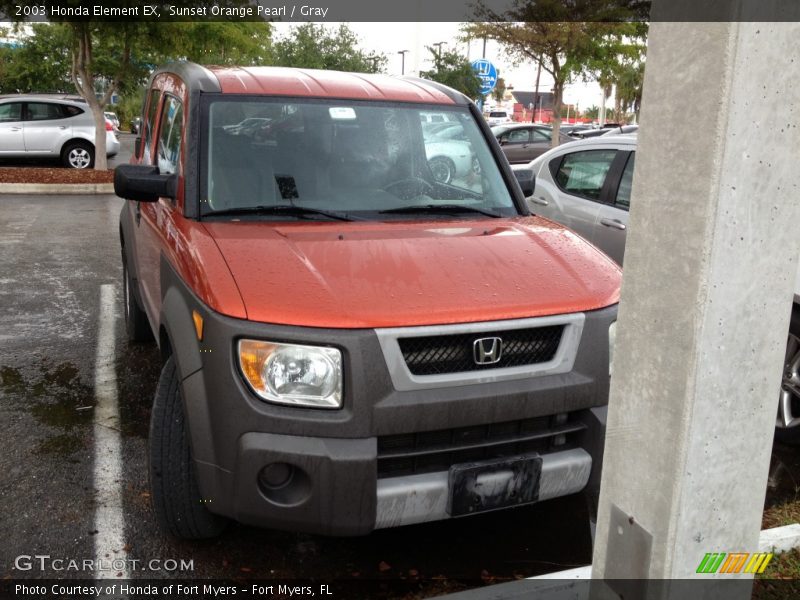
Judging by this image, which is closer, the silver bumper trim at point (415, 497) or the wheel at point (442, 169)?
the silver bumper trim at point (415, 497)

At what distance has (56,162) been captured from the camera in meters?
19.9

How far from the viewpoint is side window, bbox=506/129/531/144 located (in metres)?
23.6

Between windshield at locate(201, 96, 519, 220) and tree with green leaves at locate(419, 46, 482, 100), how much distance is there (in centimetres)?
2446

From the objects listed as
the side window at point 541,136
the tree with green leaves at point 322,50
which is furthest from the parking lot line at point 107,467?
the tree with green leaves at point 322,50

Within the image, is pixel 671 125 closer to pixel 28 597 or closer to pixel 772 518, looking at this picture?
pixel 772 518

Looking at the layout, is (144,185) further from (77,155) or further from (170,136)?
(77,155)

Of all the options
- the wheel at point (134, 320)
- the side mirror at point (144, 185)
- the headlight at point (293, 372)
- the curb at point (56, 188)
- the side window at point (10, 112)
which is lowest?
the curb at point (56, 188)

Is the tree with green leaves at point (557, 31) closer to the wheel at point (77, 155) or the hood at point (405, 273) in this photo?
the wheel at point (77, 155)

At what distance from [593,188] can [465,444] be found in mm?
4195

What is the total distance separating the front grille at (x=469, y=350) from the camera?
2848 millimetres

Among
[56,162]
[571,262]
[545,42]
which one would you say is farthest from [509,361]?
[545,42]

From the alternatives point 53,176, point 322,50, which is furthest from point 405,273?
point 322,50

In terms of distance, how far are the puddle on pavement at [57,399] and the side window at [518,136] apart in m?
19.5

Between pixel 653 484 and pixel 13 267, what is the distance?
7.92 meters
